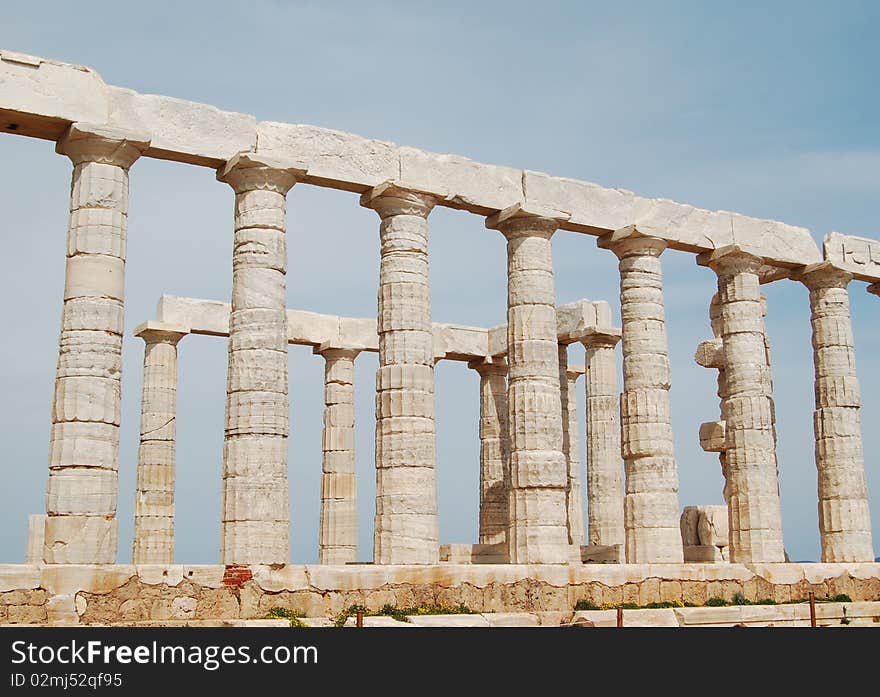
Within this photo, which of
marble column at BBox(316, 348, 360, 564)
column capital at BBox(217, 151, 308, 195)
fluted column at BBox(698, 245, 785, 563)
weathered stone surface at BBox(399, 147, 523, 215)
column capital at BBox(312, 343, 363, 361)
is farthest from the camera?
column capital at BBox(312, 343, 363, 361)

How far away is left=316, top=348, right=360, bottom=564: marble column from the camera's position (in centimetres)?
3033

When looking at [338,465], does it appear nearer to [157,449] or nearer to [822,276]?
[157,449]

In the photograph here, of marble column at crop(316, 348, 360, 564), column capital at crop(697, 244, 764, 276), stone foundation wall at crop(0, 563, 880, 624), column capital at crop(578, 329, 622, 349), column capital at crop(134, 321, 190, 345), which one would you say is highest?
column capital at crop(697, 244, 764, 276)

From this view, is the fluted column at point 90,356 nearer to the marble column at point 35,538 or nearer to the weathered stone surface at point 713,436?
the marble column at point 35,538

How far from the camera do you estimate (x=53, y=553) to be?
1634 cm

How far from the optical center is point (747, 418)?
2433 cm

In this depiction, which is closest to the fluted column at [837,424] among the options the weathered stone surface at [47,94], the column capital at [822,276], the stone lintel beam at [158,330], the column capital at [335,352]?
the column capital at [822,276]

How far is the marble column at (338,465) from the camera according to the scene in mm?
30328

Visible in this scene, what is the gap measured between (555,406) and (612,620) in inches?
177

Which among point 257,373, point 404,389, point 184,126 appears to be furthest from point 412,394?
point 184,126

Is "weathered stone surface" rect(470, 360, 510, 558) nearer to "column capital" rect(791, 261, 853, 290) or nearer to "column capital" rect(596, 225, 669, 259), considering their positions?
"column capital" rect(596, 225, 669, 259)

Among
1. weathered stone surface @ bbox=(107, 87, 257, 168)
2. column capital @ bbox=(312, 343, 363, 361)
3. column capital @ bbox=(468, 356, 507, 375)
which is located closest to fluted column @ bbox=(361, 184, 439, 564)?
weathered stone surface @ bbox=(107, 87, 257, 168)

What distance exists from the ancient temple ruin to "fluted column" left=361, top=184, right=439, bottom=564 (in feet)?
0.15

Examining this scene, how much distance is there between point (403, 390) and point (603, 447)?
39.2 ft
